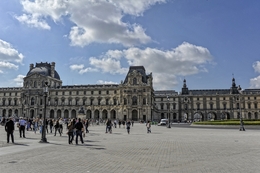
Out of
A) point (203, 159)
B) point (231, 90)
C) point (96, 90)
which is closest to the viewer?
point (203, 159)

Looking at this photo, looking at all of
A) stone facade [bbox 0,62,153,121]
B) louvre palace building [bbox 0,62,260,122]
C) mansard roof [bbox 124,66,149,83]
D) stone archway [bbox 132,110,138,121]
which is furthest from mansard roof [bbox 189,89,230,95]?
stone archway [bbox 132,110,138,121]

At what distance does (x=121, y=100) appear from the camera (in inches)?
3944

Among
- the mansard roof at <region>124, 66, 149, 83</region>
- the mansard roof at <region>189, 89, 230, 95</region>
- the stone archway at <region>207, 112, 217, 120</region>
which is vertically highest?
the mansard roof at <region>124, 66, 149, 83</region>

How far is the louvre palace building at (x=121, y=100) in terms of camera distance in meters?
98.6

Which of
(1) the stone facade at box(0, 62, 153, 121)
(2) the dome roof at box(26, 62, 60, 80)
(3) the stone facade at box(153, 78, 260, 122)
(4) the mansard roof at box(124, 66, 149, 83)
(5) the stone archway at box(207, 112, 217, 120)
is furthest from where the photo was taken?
(5) the stone archway at box(207, 112, 217, 120)

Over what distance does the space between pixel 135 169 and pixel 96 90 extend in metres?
98.7

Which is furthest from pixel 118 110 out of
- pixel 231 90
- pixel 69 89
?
pixel 231 90

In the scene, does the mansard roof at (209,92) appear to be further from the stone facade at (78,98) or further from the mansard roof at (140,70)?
the stone facade at (78,98)

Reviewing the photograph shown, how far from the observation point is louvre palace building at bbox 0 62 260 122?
324ft

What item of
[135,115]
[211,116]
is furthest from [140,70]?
[211,116]

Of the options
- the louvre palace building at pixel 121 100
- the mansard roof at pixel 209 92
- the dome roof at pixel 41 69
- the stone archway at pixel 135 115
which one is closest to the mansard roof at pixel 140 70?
the louvre palace building at pixel 121 100

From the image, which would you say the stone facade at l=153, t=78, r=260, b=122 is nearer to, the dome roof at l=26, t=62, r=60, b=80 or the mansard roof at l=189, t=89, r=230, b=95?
the mansard roof at l=189, t=89, r=230, b=95

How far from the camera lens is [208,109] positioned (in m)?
116

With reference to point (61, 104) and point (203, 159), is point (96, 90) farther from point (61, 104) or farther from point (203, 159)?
point (203, 159)
